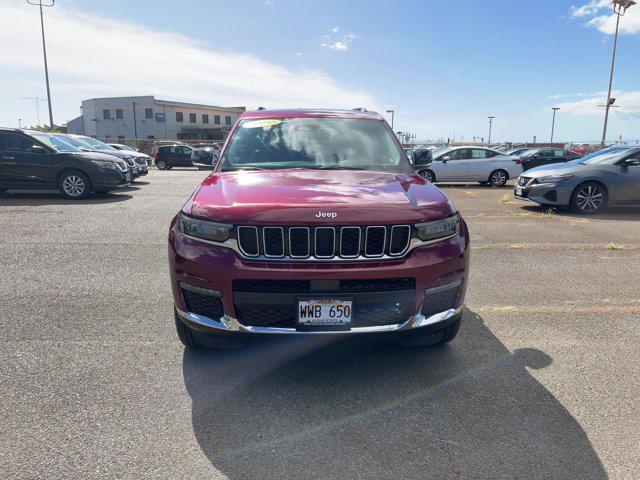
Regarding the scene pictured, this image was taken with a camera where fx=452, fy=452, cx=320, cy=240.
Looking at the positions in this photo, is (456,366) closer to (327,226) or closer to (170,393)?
(327,226)

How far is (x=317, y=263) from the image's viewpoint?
2643 mm

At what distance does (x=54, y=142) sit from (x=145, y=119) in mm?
59350

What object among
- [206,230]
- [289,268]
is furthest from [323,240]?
[206,230]

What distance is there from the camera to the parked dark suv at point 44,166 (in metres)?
11.1

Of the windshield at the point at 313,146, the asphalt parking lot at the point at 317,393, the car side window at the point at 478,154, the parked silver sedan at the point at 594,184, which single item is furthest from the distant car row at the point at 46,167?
the car side window at the point at 478,154

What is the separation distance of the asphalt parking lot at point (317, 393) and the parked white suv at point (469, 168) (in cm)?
1233

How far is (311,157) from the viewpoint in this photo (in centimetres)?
397

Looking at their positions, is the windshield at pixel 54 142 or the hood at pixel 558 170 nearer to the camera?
the hood at pixel 558 170

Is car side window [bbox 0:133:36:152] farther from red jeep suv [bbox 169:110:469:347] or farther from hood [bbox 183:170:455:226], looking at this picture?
red jeep suv [bbox 169:110:469:347]

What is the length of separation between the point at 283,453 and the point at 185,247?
1.32 metres

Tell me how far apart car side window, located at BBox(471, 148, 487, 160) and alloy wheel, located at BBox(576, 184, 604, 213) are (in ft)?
26.0

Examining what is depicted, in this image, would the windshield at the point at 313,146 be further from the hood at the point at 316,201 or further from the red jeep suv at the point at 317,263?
the red jeep suv at the point at 317,263

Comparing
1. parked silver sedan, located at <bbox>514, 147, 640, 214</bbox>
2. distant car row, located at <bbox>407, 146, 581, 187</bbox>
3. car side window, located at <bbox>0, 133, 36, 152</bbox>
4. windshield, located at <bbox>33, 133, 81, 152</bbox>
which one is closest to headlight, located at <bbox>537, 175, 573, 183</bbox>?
parked silver sedan, located at <bbox>514, 147, 640, 214</bbox>

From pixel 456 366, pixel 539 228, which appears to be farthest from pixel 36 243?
pixel 539 228
